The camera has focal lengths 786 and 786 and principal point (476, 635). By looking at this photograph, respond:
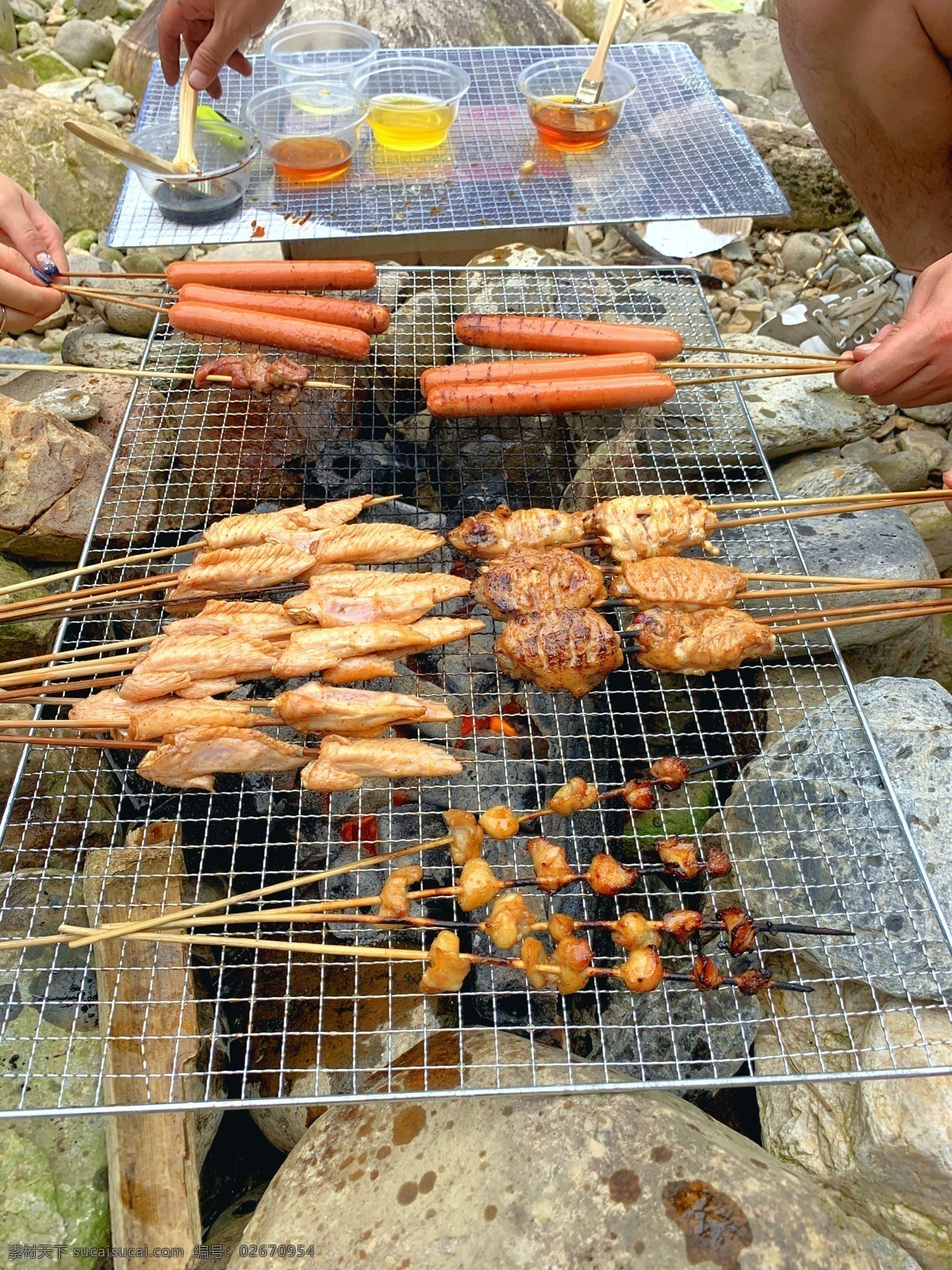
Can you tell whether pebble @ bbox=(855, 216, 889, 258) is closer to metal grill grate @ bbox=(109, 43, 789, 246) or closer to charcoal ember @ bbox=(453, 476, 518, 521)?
metal grill grate @ bbox=(109, 43, 789, 246)

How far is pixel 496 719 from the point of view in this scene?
3.97 meters

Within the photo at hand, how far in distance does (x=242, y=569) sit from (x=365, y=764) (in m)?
1.15

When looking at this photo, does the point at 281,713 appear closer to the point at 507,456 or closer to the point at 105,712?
the point at 105,712

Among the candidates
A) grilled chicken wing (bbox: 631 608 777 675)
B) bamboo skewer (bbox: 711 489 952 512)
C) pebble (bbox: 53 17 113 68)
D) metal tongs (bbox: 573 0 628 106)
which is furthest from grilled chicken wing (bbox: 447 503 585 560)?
pebble (bbox: 53 17 113 68)

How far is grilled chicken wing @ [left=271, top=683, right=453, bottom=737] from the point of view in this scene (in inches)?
127

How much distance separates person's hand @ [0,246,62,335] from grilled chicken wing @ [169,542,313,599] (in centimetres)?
195

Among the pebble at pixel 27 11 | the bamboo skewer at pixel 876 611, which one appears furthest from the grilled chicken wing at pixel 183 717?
the pebble at pixel 27 11

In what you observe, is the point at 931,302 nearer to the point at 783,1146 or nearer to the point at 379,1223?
the point at 783,1146

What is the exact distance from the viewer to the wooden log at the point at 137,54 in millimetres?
9492

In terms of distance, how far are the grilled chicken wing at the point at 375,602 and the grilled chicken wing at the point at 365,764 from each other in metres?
0.59

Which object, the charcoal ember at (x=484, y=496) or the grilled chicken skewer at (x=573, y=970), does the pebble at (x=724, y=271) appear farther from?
the grilled chicken skewer at (x=573, y=970)

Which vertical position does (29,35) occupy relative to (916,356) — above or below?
below

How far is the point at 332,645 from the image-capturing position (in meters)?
3.36

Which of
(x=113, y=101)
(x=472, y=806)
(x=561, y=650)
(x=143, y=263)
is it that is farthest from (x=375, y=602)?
(x=113, y=101)
